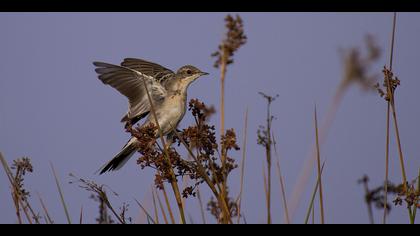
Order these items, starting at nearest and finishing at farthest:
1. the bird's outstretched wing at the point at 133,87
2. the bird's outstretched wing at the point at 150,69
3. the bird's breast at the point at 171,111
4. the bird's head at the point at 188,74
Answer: the bird's outstretched wing at the point at 133,87
the bird's breast at the point at 171,111
the bird's head at the point at 188,74
the bird's outstretched wing at the point at 150,69

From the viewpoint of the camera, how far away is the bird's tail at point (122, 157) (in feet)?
22.9

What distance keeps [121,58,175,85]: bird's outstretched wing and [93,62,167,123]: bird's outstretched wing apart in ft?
0.53

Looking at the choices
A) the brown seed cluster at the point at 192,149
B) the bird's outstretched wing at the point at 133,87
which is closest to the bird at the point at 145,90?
the bird's outstretched wing at the point at 133,87

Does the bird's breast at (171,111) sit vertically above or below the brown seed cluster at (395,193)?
above

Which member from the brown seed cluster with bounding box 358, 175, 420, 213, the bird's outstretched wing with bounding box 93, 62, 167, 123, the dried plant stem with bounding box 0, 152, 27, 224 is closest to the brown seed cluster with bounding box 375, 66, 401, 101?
the brown seed cluster with bounding box 358, 175, 420, 213

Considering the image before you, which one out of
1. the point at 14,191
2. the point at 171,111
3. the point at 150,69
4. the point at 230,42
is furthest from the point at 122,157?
the point at 230,42

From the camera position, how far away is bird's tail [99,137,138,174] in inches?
275

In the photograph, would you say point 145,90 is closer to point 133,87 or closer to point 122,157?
point 133,87

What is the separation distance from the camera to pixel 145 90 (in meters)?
7.53

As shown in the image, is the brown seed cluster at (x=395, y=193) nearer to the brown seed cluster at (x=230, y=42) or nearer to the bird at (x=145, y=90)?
the brown seed cluster at (x=230, y=42)

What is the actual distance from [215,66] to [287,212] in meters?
1.04
